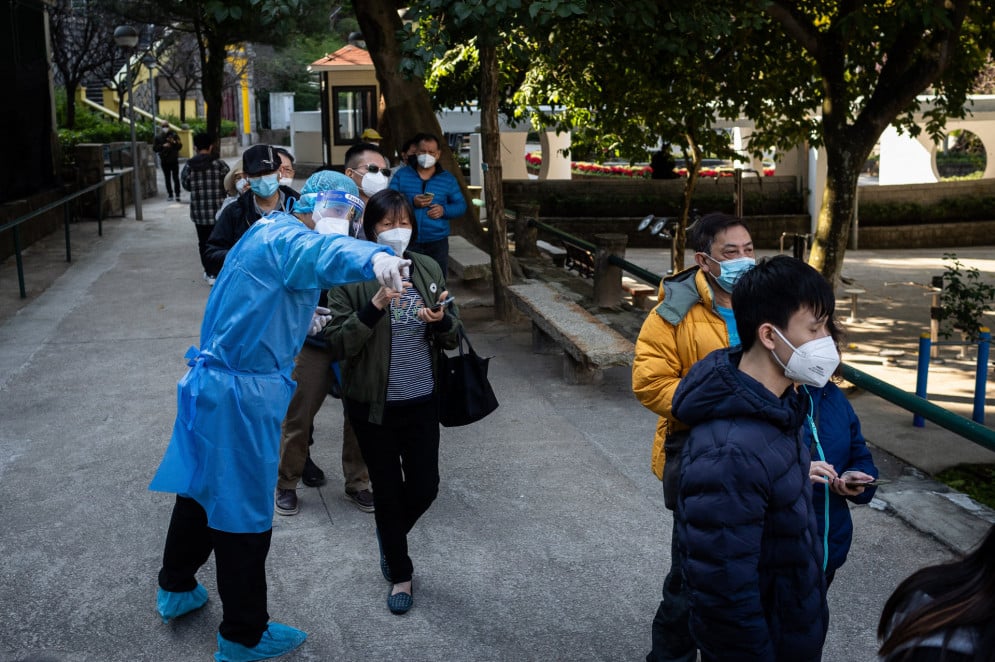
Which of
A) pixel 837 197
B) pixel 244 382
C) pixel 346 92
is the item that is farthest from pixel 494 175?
pixel 346 92

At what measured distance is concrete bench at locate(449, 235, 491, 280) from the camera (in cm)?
1062

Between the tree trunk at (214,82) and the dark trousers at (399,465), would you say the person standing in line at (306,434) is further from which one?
the tree trunk at (214,82)

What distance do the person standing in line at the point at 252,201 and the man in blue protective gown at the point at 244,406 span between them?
63.4 inches

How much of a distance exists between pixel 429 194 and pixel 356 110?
1755 centimetres

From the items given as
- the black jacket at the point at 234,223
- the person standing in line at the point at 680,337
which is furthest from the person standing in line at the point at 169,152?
the person standing in line at the point at 680,337

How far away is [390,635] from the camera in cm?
423

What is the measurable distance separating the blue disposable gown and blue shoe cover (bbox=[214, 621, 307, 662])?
0.47m

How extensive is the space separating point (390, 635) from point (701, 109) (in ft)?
33.5

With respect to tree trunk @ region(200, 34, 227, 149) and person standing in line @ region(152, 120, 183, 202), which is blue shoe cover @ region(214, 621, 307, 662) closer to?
person standing in line @ region(152, 120, 183, 202)

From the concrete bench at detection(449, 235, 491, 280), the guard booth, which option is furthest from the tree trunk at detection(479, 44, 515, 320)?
the guard booth

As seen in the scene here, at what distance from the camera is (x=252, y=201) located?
5949mm

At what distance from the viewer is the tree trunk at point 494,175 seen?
9234 millimetres

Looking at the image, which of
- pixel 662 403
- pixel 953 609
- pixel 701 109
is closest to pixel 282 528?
pixel 662 403

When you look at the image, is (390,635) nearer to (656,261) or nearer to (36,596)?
(36,596)
